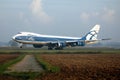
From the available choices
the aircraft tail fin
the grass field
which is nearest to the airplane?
the aircraft tail fin

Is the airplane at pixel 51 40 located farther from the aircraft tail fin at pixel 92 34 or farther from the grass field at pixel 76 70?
the grass field at pixel 76 70

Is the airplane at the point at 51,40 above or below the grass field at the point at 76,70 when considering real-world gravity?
above

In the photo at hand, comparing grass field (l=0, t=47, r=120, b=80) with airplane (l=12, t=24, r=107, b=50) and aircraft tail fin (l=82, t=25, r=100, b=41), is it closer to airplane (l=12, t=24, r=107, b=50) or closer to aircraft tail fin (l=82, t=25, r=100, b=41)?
airplane (l=12, t=24, r=107, b=50)

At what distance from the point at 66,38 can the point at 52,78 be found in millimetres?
80682

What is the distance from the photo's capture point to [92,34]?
343 feet

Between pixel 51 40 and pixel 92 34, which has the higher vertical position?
pixel 92 34

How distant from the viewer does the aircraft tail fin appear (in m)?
103

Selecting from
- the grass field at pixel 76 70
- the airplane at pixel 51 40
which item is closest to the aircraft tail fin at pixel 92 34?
the airplane at pixel 51 40

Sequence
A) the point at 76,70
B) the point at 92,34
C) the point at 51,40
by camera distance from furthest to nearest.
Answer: the point at 92,34
the point at 51,40
the point at 76,70

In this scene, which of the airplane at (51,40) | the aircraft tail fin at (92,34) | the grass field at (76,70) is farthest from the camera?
the aircraft tail fin at (92,34)

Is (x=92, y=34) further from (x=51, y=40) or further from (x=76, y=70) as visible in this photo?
(x=76, y=70)

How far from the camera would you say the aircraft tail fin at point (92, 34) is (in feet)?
338

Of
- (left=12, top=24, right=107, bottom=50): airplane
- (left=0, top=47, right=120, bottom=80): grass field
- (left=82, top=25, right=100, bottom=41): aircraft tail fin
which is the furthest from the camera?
(left=82, top=25, right=100, bottom=41): aircraft tail fin

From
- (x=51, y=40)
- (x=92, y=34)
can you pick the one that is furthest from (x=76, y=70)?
(x=92, y=34)
